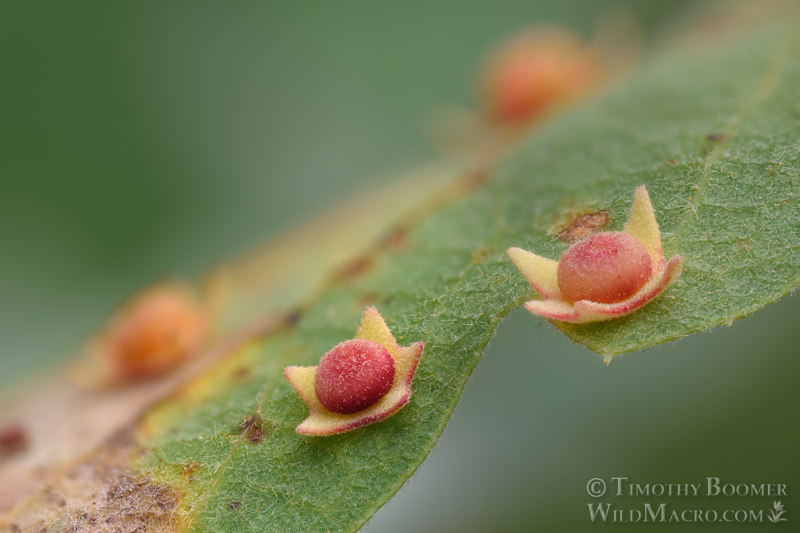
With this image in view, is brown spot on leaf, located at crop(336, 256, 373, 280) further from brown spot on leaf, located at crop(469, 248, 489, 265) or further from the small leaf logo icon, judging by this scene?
the small leaf logo icon

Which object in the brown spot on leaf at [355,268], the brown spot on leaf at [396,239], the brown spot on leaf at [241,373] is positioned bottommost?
the brown spot on leaf at [241,373]

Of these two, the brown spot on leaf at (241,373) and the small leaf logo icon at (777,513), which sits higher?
the brown spot on leaf at (241,373)

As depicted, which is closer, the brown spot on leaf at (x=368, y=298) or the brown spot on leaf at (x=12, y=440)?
the brown spot on leaf at (x=368, y=298)

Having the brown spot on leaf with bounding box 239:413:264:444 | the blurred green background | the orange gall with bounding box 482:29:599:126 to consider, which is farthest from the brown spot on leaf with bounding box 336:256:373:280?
the orange gall with bounding box 482:29:599:126

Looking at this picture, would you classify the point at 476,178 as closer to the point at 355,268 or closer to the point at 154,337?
the point at 355,268

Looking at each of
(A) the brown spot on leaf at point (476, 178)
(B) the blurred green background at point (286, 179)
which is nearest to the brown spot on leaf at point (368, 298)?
(A) the brown spot on leaf at point (476, 178)

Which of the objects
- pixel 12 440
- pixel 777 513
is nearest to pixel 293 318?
pixel 12 440

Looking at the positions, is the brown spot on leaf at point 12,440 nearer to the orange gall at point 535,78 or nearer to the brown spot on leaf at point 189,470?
the brown spot on leaf at point 189,470

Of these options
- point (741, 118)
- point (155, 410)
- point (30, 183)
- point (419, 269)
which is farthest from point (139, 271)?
point (741, 118)
